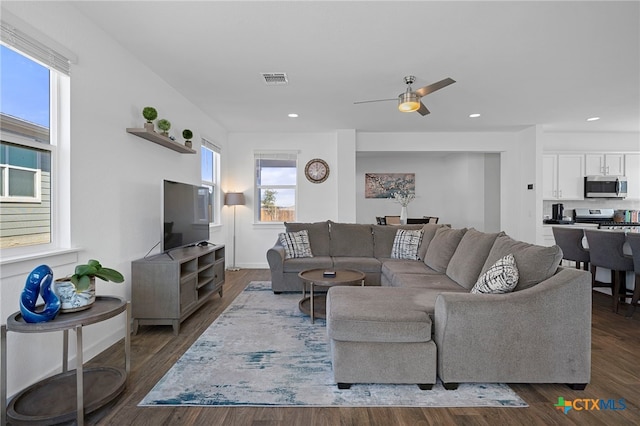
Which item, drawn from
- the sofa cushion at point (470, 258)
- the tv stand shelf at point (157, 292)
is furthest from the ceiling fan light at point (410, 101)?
the tv stand shelf at point (157, 292)

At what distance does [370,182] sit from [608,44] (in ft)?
17.8

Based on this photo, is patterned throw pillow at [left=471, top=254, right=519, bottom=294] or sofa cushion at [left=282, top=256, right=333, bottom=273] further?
sofa cushion at [left=282, top=256, right=333, bottom=273]

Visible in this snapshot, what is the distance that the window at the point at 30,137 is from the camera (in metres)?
1.90

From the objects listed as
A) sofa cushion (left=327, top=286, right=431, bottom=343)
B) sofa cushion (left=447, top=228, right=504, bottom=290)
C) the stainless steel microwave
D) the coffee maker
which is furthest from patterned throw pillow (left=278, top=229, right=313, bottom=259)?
the stainless steel microwave

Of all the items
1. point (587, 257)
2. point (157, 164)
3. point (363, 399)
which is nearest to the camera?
point (363, 399)

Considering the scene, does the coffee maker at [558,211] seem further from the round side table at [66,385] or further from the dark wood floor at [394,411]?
the round side table at [66,385]

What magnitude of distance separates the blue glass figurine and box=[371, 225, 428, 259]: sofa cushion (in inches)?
149

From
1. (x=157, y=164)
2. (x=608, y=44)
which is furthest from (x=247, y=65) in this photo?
(x=608, y=44)

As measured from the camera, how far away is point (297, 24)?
2.53 meters

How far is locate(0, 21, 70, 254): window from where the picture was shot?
1.90 metres

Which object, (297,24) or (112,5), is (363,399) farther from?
(112,5)

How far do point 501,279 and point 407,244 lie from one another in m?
2.41

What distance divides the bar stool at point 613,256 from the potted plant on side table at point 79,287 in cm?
458

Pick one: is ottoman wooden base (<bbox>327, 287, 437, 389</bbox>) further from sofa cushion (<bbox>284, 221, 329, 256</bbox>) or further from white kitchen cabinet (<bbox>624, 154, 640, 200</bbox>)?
white kitchen cabinet (<bbox>624, 154, 640, 200</bbox>)
